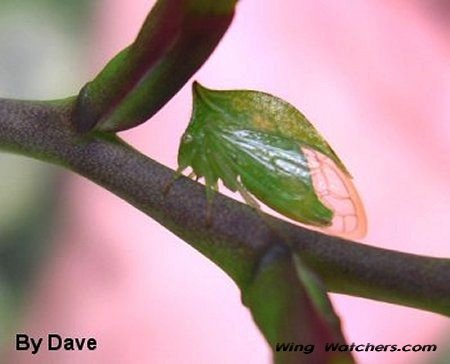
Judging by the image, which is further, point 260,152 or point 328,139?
point 328,139

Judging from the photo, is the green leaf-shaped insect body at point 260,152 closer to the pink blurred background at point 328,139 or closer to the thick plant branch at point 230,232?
the thick plant branch at point 230,232

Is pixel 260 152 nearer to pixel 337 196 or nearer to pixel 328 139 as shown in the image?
pixel 337 196

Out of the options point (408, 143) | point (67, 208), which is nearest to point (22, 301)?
point (67, 208)

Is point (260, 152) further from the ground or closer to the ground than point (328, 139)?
further from the ground

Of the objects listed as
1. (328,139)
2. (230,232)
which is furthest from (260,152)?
(328,139)

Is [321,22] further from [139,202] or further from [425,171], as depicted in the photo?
[139,202]

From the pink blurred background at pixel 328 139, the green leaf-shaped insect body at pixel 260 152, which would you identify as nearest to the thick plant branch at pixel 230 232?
the green leaf-shaped insect body at pixel 260 152
